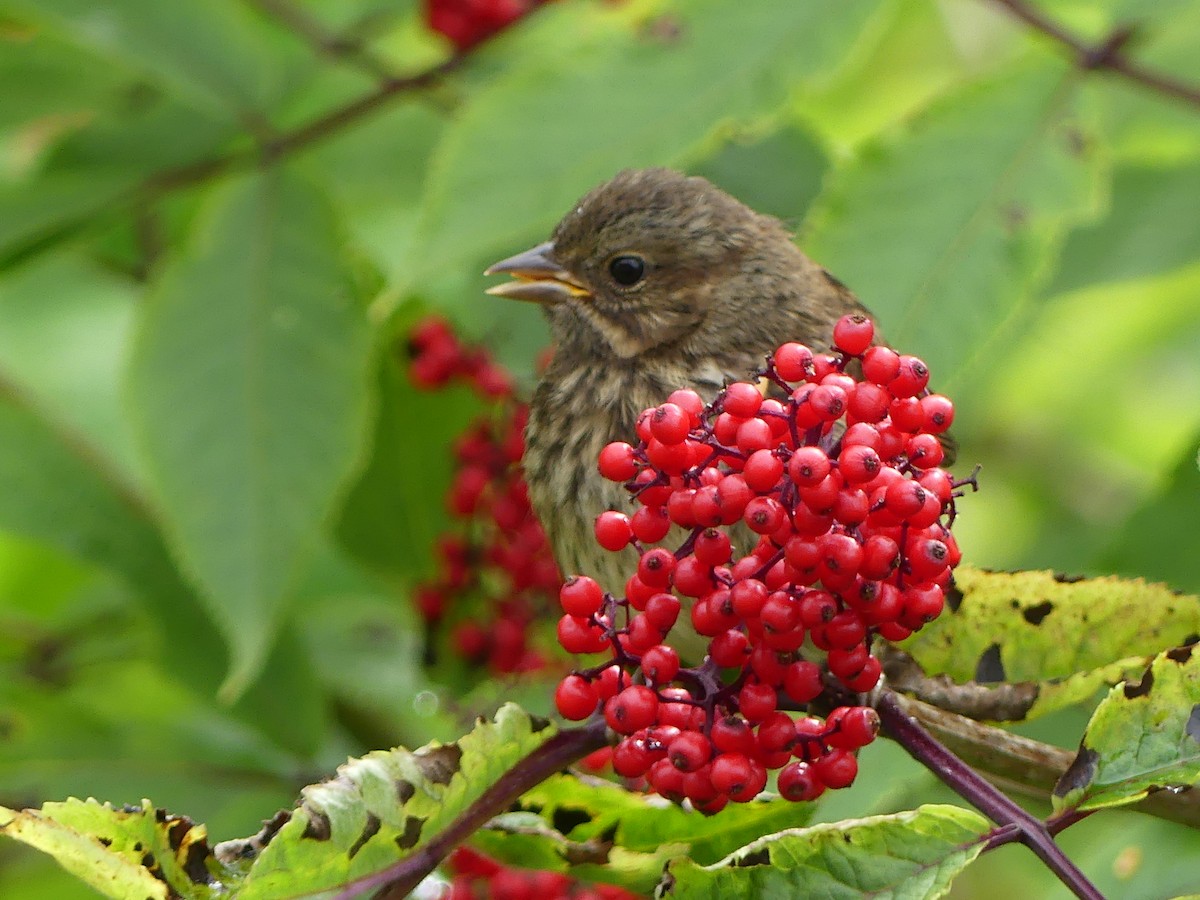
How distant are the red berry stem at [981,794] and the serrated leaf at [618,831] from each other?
0.29m

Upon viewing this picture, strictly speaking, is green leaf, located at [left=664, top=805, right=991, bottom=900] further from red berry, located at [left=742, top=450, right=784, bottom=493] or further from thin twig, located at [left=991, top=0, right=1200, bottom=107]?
thin twig, located at [left=991, top=0, right=1200, bottom=107]

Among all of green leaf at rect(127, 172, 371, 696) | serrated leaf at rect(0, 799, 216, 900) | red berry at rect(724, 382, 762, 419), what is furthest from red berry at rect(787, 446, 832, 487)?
green leaf at rect(127, 172, 371, 696)

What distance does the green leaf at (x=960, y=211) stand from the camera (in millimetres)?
2934

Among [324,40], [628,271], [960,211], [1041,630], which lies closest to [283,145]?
[324,40]

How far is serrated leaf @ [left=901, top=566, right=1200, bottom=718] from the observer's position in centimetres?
228

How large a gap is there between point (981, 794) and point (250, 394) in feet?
6.08

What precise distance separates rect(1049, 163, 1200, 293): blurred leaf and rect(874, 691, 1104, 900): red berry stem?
6.11 ft

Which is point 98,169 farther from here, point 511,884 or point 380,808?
point 380,808

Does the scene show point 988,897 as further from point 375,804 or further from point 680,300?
point 375,804

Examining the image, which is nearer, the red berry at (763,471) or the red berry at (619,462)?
the red berry at (763,471)

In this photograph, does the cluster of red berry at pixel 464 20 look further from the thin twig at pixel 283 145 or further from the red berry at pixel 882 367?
the red berry at pixel 882 367

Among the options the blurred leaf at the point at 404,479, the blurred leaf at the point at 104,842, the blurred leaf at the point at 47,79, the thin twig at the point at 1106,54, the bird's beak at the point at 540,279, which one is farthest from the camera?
the blurred leaf at the point at 404,479

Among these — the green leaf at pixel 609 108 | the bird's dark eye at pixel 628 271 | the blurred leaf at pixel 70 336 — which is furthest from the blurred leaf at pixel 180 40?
the blurred leaf at pixel 70 336

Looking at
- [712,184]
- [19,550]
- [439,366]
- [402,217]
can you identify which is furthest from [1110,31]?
[19,550]
